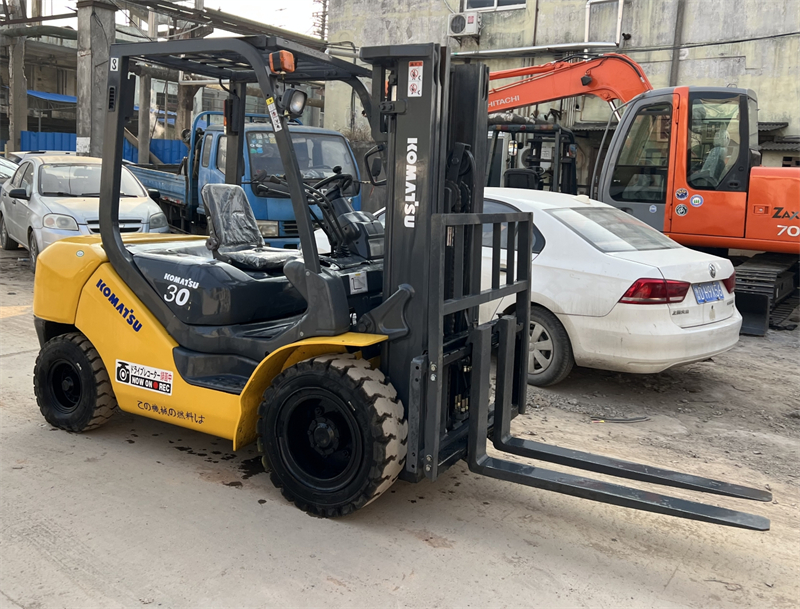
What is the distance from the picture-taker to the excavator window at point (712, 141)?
8984mm

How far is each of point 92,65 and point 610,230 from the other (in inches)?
563

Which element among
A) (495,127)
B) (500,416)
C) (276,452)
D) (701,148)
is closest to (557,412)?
(500,416)

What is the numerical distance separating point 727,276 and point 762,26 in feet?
42.2

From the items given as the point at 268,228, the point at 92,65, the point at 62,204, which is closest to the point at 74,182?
the point at 62,204

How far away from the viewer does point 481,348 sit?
3.87m

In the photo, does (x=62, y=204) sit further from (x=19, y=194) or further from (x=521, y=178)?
(x=521, y=178)

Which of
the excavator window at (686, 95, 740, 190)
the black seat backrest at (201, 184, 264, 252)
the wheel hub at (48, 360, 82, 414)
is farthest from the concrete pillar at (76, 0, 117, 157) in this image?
the black seat backrest at (201, 184, 264, 252)

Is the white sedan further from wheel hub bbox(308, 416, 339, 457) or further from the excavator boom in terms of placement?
the excavator boom

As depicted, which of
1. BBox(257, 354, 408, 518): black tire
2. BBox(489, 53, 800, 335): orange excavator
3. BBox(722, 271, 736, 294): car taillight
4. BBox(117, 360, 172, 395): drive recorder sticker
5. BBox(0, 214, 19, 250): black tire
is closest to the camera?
BBox(257, 354, 408, 518): black tire

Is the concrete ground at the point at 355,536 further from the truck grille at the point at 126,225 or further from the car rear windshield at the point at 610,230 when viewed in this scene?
the truck grille at the point at 126,225

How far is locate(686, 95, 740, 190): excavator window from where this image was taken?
8.98 metres

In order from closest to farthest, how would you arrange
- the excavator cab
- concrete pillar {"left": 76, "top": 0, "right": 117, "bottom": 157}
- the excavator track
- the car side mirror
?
the excavator track
the excavator cab
the car side mirror
concrete pillar {"left": 76, "top": 0, "right": 117, "bottom": 157}

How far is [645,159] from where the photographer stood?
9.55m

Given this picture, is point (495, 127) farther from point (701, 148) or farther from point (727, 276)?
point (727, 276)
